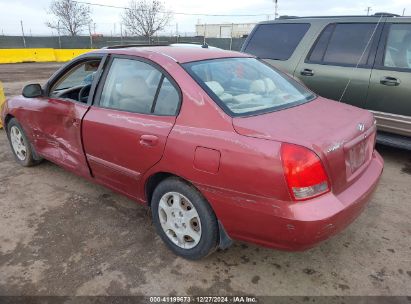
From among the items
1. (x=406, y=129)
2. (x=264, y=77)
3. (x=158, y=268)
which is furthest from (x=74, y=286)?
(x=406, y=129)

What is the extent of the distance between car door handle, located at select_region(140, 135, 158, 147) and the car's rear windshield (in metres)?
0.53

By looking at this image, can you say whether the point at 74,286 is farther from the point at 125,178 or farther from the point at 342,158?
the point at 342,158

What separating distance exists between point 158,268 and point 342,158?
1.55 metres

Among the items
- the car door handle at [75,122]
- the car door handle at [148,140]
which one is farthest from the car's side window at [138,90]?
the car door handle at [75,122]

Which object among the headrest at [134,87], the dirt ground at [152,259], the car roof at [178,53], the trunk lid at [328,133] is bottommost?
the dirt ground at [152,259]

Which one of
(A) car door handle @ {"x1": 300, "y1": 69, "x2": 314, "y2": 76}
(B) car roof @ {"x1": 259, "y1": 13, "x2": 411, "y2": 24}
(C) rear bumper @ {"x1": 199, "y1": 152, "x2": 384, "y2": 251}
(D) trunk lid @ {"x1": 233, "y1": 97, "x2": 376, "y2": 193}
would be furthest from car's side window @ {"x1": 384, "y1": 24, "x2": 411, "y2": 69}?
(C) rear bumper @ {"x1": 199, "y1": 152, "x2": 384, "y2": 251}

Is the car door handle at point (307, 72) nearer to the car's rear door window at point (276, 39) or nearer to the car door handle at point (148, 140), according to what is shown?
the car's rear door window at point (276, 39)

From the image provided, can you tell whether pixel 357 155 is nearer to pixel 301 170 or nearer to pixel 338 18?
pixel 301 170

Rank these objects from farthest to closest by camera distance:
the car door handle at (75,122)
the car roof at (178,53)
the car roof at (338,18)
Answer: the car roof at (338,18) < the car door handle at (75,122) < the car roof at (178,53)

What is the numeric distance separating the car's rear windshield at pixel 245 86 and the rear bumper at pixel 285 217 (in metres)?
0.62

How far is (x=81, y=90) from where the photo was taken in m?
3.79

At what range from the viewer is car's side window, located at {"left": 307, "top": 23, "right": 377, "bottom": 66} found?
4.82m

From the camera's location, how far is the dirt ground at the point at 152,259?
2.56 metres

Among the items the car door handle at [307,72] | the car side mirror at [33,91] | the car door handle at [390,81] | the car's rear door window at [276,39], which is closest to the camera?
the car side mirror at [33,91]
